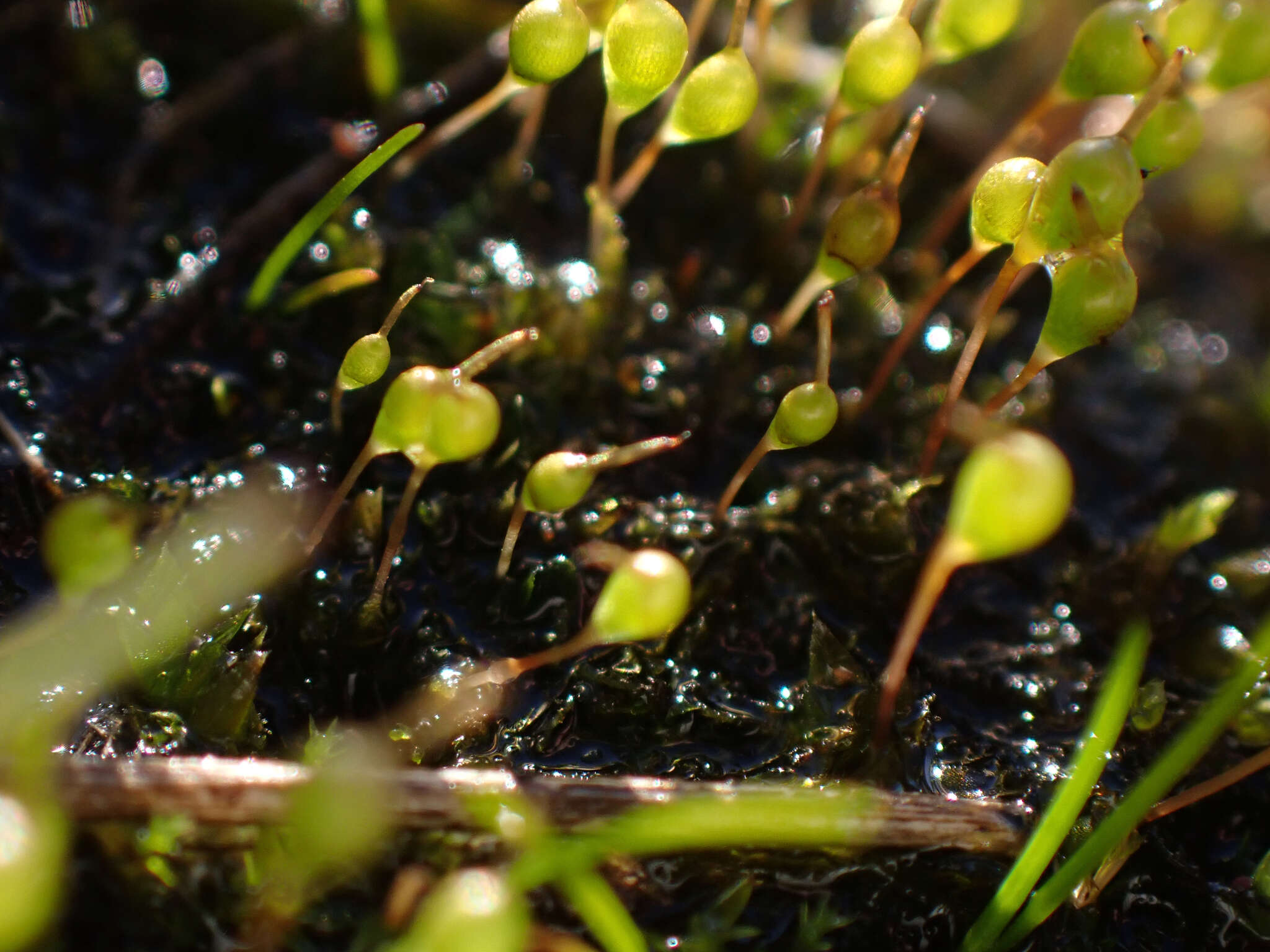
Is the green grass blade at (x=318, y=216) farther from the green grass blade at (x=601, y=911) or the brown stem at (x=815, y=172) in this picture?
the green grass blade at (x=601, y=911)

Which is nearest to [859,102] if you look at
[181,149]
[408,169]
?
[408,169]

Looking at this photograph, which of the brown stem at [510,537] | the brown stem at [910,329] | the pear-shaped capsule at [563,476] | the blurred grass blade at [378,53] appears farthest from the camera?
the blurred grass blade at [378,53]

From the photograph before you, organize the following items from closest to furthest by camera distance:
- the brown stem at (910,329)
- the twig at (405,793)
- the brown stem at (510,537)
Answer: the twig at (405,793), the brown stem at (510,537), the brown stem at (910,329)

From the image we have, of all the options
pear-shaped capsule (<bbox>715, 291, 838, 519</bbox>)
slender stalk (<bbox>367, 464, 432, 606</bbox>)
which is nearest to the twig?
slender stalk (<bbox>367, 464, 432, 606</bbox>)

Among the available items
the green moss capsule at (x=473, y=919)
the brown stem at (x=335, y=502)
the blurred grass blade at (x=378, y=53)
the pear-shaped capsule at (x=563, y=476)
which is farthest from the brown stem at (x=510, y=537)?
the blurred grass blade at (x=378, y=53)

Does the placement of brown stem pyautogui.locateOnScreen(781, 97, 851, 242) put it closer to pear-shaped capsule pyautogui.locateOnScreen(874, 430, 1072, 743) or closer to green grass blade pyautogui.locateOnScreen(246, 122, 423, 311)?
green grass blade pyautogui.locateOnScreen(246, 122, 423, 311)

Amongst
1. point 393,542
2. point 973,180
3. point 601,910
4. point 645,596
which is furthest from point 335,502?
point 973,180

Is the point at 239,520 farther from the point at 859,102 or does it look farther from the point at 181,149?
the point at 859,102
